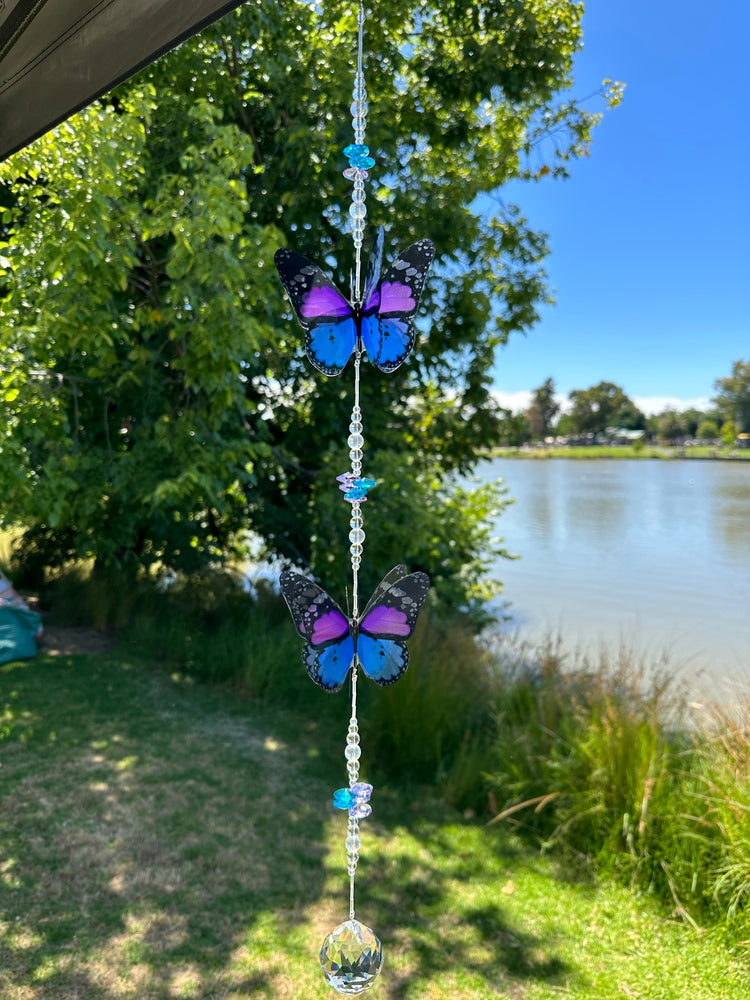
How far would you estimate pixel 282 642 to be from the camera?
605 centimetres

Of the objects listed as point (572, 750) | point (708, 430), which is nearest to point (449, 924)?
point (572, 750)

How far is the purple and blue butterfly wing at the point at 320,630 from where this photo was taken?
1013mm

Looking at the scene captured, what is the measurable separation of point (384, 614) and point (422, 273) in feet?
1.54

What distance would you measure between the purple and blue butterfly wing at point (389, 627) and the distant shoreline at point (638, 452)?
34834 mm

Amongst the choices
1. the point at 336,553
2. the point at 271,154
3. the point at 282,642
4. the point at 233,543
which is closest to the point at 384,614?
the point at 336,553

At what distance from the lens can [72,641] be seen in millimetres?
6949

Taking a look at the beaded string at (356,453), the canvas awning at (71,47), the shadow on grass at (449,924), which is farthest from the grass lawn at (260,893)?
the canvas awning at (71,47)

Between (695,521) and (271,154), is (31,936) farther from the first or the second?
(695,521)

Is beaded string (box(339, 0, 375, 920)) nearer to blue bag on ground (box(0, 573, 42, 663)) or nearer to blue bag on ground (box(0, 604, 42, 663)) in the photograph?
blue bag on ground (box(0, 573, 42, 663))

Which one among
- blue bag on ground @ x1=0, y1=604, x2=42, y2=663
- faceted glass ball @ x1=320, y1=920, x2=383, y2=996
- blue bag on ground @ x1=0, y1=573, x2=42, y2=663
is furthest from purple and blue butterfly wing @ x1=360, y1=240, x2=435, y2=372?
blue bag on ground @ x1=0, y1=604, x2=42, y2=663

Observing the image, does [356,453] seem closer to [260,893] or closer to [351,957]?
[351,957]

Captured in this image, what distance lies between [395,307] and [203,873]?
3.27 meters

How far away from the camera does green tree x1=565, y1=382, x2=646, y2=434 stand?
1815 inches

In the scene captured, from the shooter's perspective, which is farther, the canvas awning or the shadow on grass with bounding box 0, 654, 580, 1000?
the shadow on grass with bounding box 0, 654, 580, 1000
